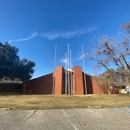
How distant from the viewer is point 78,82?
2422 cm

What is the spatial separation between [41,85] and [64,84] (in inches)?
215

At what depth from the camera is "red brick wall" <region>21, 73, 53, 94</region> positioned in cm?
2536

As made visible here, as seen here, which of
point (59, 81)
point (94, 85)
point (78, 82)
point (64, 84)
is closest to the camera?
point (59, 81)

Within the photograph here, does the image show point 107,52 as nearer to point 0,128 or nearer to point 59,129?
point 59,129

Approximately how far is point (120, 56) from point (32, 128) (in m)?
10.9

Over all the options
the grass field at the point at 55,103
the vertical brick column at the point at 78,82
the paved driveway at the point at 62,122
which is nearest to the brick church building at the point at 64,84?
the vertical brick column at the point at 78,82

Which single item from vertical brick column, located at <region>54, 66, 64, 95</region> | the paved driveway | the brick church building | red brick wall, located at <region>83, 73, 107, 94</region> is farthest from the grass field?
red brick wall, located at <region>83, 73, 107, 94</region>

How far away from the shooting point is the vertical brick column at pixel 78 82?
23625 mm

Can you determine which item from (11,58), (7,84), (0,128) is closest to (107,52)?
(0,128)

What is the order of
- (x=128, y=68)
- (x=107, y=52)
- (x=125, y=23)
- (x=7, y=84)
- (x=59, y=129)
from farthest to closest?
(x=7, y=84) < (x=107, y=52) < (x=128, y=68) < (x=125, y=23) < (x=59, y=129)

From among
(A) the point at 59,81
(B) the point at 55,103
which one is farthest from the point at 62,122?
(A) the point at 59,81

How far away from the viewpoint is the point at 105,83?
2736 cm

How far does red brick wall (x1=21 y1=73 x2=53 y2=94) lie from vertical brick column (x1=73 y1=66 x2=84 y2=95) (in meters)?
5.67

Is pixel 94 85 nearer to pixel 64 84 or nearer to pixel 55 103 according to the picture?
pixel 64 84
